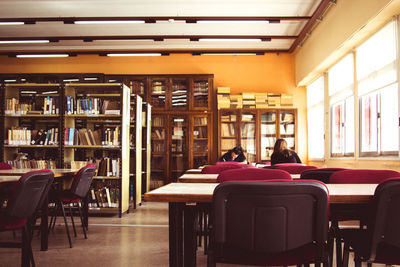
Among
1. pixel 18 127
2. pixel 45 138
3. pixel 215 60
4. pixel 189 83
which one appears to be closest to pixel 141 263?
pixel 45 138

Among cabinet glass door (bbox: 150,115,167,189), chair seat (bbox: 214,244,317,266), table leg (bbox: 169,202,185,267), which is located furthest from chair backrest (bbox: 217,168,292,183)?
cabinet glass door (bbox: 150,115,167,189)

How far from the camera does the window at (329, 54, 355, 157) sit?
6359 millimetres

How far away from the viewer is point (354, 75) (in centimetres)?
613

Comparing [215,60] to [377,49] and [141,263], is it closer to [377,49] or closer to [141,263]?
[377,49]

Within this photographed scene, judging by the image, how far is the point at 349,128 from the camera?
6457mm

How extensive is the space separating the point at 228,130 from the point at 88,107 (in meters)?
3.91

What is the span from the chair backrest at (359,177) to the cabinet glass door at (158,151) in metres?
6.36

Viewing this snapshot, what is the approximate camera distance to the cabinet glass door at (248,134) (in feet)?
28.3

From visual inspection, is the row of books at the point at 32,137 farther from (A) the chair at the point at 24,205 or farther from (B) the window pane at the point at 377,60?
(B) the window pane at the point at 377,60

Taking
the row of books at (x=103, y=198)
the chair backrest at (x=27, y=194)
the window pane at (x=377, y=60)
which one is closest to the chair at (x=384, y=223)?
the chair backrest at (x=27, y=194)

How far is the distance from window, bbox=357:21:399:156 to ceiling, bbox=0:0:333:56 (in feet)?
4.26

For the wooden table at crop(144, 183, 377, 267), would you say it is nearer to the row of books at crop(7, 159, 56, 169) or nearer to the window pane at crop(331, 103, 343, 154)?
the row of books at crop(7, 159, 56, 169)

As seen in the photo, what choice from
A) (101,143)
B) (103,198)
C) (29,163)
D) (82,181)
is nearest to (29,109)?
(29,163)

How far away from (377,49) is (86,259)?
4837mm
